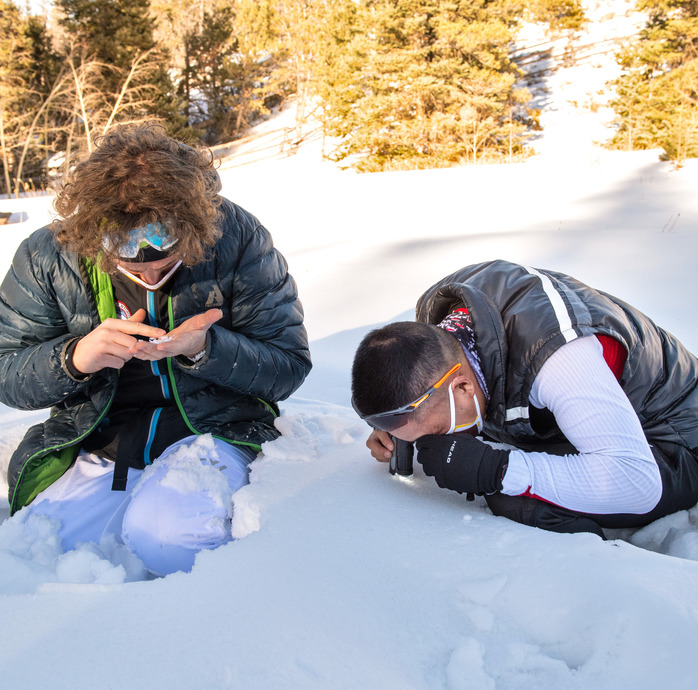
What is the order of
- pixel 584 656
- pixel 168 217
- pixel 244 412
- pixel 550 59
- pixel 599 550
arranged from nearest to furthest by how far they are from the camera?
pixel 584 656, pixel 599 550, pixel 168 217, pixel 244 412, pixel 550 59

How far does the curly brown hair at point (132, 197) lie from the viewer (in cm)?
164

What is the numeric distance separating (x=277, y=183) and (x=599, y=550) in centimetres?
1040

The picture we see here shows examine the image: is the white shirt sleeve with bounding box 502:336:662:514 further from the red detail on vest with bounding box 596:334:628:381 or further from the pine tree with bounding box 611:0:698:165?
the pine tree with bounding box 611:0:698:165

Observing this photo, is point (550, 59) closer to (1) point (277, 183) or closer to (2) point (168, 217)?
(1) point (277, 183)

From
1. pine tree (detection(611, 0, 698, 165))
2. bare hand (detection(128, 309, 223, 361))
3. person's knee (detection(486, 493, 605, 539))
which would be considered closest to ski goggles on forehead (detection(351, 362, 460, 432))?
person's knee (detection(486, 493, 605, 539))

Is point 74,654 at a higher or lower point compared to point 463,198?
higher

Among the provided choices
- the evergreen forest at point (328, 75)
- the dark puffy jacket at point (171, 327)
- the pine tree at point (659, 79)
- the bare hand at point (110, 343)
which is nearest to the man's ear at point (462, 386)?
the dark puffy jacket at point (171, 327)

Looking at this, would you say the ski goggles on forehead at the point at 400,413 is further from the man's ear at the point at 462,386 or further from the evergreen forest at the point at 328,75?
the evergreen forest at the point at 328,75

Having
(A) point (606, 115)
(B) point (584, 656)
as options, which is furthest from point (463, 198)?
→ (A) point (606, 115)

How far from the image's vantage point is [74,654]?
1093 mm

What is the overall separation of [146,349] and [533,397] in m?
1.09

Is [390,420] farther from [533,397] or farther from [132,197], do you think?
[132,197]

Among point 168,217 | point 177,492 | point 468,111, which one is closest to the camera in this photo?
point 168,217

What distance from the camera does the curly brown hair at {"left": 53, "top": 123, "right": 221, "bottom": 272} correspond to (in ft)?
5.39
